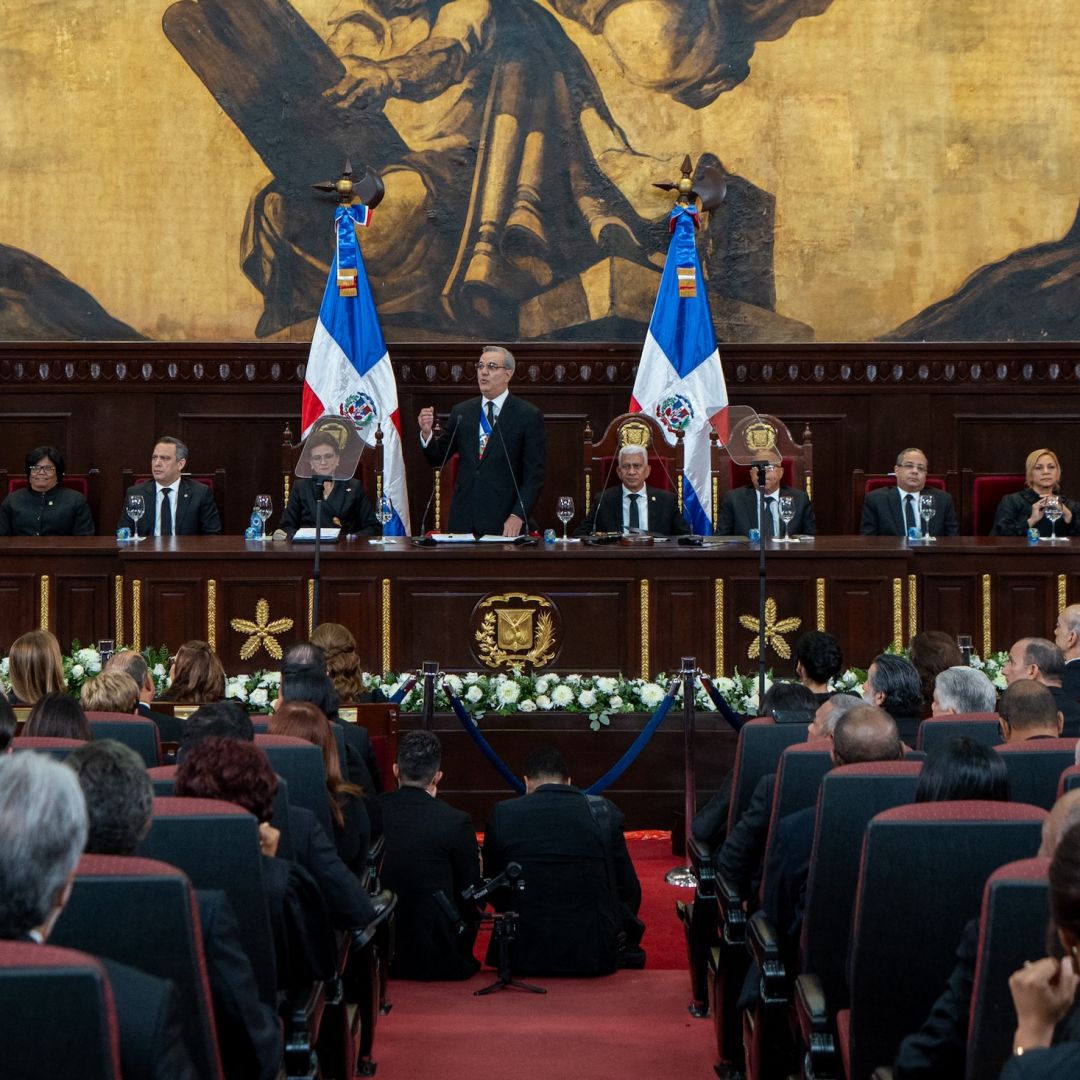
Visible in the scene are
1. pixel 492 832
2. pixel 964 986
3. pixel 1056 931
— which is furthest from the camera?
pixel 492 832

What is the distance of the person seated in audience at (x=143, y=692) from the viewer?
5.14m

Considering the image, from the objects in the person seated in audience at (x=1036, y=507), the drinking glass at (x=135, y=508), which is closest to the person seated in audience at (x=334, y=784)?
the drinking glass at (x=135, y=508)

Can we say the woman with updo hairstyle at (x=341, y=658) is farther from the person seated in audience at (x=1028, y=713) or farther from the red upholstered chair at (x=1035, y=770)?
the red upholstered chair at (x=1035, y=770)

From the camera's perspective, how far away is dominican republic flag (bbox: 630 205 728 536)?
437 inches

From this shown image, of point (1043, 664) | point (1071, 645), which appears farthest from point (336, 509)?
point (1043, 664)

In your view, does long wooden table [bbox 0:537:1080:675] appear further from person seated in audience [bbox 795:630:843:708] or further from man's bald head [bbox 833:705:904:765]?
man's bald head [bbox 833:705:904:765]

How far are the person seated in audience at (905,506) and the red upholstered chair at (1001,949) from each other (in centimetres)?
731

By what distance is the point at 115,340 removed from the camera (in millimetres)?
11570

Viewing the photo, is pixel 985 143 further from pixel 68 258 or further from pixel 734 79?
pixel 68 258

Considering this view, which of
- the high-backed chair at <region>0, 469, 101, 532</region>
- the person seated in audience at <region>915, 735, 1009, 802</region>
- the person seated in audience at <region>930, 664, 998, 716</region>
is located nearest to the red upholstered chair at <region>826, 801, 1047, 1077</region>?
the person seated in audience at <region>915, 735, 1009, 802</region>

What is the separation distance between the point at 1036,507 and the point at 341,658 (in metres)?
5.12

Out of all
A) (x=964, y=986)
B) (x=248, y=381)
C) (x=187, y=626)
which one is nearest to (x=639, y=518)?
(x=187, y=626)

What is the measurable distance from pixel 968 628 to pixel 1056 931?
669 cm

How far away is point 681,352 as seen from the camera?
1117 cm
